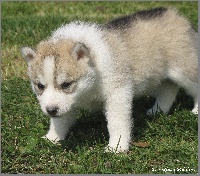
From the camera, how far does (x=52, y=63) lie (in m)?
4.26

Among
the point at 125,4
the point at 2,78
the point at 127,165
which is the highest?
the point at 125,4

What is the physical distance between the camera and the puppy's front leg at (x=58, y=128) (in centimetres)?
513

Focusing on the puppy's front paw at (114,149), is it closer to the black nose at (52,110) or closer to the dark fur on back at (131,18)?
the black nose at (52,110)

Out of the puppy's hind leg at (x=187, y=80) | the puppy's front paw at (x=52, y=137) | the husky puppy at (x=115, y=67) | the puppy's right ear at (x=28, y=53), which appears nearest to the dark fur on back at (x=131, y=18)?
the husky puppy at (x=115, y=67)

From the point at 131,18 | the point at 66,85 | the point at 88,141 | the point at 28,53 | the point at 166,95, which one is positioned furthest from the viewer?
the point at 166,95

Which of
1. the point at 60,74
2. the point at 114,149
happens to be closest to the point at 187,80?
the point at 114,149

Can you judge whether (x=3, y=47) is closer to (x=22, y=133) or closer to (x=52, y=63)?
(x=22, y=133)

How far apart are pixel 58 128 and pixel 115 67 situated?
41.9 inches

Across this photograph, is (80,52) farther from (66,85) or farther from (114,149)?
(114,149)

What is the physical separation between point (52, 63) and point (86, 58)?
41cm

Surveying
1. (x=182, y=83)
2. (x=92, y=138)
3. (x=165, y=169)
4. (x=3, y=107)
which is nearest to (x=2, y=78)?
(x=3, y=107)

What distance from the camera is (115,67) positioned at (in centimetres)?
475

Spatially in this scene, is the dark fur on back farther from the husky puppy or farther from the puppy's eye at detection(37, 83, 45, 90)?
the puppy's eye at detection(37, 83, 45, 90)

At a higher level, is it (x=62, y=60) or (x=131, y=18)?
(x=131, y=18)
